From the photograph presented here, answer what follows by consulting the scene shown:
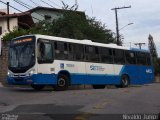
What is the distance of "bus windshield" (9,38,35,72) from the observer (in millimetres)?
22719

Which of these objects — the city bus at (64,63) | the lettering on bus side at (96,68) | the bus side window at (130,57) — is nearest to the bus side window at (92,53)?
the city bus at (64,63)

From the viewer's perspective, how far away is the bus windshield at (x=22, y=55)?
22.7 meters

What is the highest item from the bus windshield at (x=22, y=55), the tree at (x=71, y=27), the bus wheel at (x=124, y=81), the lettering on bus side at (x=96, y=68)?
the tree at (x=71, y=27)

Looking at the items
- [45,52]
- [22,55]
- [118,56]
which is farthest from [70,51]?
[118,56]

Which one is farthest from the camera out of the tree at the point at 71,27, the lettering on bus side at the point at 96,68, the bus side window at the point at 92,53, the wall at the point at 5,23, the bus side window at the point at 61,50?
the wall at the point at 5,23

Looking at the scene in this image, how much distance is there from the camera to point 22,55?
2316cm

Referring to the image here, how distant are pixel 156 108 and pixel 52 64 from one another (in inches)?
395

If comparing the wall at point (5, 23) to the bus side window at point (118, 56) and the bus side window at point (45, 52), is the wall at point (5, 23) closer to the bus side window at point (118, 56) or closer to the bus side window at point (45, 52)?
the bus side window at point (118, 56)

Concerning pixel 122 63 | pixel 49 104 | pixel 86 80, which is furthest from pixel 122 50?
pixel 49 104

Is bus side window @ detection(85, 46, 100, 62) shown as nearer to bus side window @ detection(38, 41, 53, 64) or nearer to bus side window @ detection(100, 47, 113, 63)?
bus side window @ detection(100, 47, 113, 63)

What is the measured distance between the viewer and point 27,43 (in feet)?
75.8

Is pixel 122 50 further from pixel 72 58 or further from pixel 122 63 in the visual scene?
pixel 72 58

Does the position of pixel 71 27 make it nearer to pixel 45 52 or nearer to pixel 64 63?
pixel 64 63

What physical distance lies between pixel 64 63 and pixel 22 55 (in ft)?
7.94
